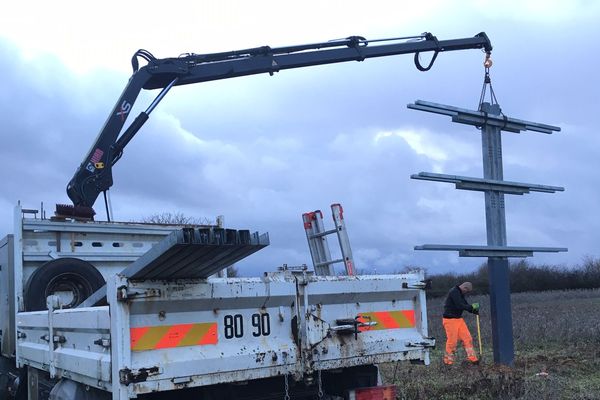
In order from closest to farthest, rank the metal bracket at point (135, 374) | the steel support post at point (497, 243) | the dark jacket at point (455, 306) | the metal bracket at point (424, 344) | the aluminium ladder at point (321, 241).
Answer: the metal bracket at point (135, 374), the metal bracket at point (424, 344), the aluminium ladder at point (321, 241), the steel support post at point (497, 243), the dark jacket at point (455, 306)

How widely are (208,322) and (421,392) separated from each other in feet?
13.9

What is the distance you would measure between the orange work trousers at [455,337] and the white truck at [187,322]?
505 centimetres

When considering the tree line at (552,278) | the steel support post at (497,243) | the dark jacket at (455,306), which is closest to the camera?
the steel support post at (497,243)

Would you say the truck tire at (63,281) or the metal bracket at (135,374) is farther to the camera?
the truck tire at (63,281)

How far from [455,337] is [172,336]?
7974 mm

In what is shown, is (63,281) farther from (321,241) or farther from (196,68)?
(196,68)

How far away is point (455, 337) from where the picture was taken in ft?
37.7

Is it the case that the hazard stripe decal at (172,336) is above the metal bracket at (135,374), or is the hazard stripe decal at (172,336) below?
above

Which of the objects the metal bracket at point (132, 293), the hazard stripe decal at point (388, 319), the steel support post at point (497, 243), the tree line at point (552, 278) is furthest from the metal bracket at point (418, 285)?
the tree line at point (552, 278)

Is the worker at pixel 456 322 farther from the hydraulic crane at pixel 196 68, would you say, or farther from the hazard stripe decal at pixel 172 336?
the hazard stripe decal at pixel 172 336

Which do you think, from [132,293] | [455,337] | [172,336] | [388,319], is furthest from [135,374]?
[455,337]

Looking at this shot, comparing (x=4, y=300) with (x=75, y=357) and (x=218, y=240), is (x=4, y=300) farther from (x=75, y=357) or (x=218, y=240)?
(x=218, y=240)

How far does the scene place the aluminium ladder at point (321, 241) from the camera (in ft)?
21.8

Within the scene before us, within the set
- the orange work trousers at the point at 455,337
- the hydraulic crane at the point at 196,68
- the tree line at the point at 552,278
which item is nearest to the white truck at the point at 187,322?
the hydraulic crane at the point at 196,68
